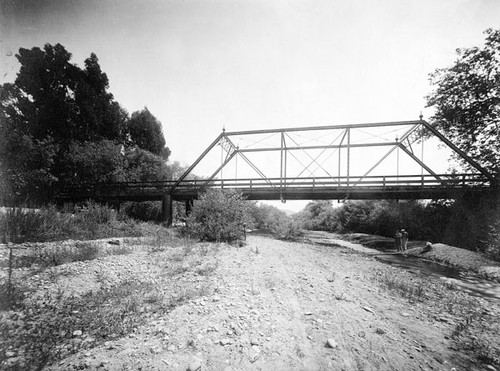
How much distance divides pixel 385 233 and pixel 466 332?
2397cm

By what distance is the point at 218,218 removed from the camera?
439 inches

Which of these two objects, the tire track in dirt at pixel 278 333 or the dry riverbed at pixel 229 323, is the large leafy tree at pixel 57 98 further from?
the tire track in dirt at pixel 278 333

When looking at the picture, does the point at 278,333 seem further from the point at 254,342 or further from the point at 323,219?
the point at 323,219

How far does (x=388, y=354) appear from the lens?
3.28 metres

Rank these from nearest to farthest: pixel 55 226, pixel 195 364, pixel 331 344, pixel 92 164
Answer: pixel 195 364 < pixel 331 344 < pixel 55 226 < pixel 92 164

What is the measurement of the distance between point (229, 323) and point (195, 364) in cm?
104

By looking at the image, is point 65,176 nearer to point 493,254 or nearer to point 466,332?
point 466,332

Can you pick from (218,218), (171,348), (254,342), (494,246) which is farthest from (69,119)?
(494,246)

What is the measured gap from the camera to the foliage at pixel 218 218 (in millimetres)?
10898

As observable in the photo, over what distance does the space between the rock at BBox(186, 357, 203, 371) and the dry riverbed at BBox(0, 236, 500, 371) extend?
13 millimetres

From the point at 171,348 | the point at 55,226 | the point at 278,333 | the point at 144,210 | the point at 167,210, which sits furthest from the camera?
the point at 144,210

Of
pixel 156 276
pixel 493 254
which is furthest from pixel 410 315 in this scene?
pixel 493 254

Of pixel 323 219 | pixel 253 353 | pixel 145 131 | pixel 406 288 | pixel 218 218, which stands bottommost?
pixel 323 219

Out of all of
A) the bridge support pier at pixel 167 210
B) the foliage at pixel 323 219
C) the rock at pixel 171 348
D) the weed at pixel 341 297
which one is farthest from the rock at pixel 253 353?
the foliage at pixel 323 219
